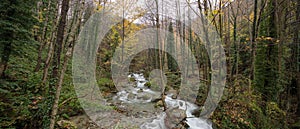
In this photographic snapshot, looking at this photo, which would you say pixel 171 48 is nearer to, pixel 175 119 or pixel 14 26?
pixel 175 119

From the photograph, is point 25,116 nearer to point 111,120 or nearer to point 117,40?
point 111,120

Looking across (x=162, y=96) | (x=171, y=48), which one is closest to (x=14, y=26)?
(x=162, y=96)

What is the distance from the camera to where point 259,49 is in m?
6.61

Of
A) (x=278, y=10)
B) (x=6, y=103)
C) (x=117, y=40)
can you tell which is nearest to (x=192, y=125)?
(x=278, y=10)

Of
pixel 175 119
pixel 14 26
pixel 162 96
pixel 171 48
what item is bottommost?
pixel 175 119

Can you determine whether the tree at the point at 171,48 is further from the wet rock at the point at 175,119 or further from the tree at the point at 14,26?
the tree at the point at 14,26

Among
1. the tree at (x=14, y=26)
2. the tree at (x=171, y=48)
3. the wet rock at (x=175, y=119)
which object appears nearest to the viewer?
the tree at (x=14, y=26)

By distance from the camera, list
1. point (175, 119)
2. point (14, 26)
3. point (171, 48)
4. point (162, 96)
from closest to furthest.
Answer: point (14, 26), point (175, 119), point (162, 96), point (171, 48)

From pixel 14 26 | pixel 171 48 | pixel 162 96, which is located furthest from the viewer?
pixel 171 48

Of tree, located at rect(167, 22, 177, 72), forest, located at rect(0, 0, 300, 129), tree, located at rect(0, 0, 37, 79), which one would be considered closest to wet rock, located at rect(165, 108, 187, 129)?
forest, located at rect(0, 0, 300, 129)

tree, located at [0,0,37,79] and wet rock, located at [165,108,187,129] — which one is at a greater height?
tree, located at [0,0,37,79]

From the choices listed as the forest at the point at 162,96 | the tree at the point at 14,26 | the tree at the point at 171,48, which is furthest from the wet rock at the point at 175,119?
the tree at the point at 171,48

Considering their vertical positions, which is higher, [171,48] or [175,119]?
[171,48]

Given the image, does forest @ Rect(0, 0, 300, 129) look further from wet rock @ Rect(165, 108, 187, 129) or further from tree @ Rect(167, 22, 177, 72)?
tree @ Rect(167, 22, 177, 72)
